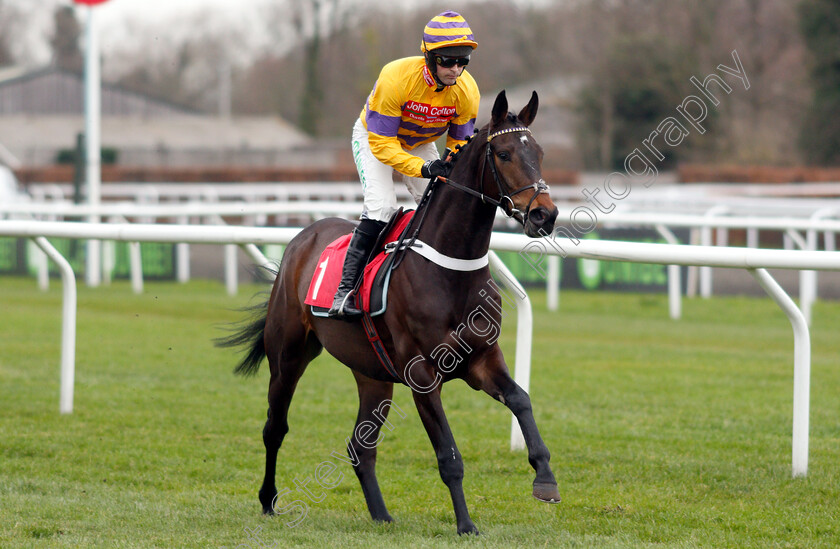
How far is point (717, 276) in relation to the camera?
15.5 metres

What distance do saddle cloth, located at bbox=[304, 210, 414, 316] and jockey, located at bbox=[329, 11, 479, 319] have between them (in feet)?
0.16

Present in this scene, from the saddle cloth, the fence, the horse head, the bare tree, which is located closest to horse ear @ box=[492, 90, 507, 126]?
the horse head

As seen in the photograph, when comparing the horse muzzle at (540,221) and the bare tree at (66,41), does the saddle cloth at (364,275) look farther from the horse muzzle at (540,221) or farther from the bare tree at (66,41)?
the bare tree at (66,41)

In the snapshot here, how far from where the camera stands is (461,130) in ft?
14.5

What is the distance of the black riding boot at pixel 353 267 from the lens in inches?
166

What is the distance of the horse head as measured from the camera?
3.57 metres

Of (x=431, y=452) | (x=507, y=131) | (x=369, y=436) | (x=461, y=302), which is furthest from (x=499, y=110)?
(x=431, y=452)

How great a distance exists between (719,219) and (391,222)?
5.78m

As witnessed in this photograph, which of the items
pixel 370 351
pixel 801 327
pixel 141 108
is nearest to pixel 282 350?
pixel 370 351

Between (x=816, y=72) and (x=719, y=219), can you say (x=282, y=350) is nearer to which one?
(x=719, y=219)

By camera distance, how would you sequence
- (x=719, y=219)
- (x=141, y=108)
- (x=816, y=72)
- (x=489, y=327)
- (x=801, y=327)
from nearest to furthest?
(x=489, y=327), (x=801, y=327), (x=719, y=219), (x=816, y=72), (x=141, y=108)

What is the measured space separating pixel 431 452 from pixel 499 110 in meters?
Answer: 2.31

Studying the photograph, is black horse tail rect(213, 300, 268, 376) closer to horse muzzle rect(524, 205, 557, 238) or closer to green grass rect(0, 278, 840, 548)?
green grass rect(0, 278, 840, 548)

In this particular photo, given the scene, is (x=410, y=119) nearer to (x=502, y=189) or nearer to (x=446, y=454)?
(x=502, y=189)
